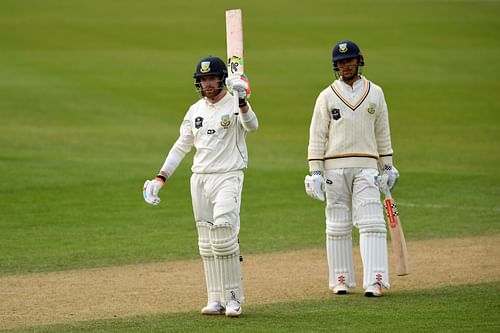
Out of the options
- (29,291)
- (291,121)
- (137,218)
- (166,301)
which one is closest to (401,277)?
(166,301)

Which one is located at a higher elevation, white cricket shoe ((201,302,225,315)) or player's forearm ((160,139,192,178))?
player's forearm ((160,139,192,178))

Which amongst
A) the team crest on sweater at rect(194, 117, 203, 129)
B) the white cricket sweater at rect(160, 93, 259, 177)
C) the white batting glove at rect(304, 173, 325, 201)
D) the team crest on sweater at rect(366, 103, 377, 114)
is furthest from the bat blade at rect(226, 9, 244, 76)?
the team crest on sweater at rect(366, 103, 377, 114)

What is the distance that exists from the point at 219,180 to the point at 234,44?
115cm

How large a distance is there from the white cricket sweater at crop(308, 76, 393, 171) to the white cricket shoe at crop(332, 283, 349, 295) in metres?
1.09

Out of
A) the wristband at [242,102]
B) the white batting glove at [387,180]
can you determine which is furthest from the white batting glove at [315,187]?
the wristband at [242,102]

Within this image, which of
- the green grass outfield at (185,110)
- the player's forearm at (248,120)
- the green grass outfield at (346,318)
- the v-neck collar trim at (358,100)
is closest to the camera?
the green grass outfield at (346,318)

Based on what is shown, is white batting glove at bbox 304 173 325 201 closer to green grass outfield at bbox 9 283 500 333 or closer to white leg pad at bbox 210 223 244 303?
green grass outfield at bbox 9 283 500 333

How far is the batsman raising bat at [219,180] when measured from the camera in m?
9.02

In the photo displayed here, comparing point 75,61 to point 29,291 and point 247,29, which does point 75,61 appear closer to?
point 247,29

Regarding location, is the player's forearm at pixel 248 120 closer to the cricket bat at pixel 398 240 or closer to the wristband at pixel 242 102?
the wristband at pixel 242 102

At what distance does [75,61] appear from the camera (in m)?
34.8

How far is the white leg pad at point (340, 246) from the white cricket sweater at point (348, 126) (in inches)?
17.4

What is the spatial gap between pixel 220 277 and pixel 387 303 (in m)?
1.51

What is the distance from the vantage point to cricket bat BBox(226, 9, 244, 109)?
9.17 m
